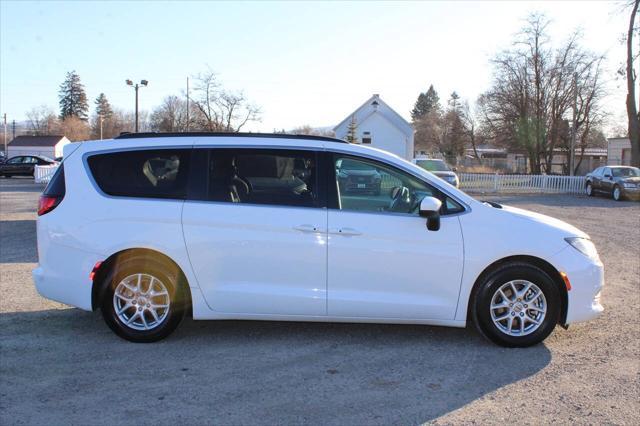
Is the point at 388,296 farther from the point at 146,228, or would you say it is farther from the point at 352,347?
the point at 146,228

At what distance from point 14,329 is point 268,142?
9.98ft

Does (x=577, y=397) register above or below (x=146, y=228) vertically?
below

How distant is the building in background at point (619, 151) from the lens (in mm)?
43312

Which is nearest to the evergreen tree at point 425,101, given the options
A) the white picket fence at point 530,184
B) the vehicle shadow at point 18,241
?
the white picket fence at point 530,184

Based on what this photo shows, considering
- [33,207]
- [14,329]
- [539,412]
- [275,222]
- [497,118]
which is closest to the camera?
[539,412]

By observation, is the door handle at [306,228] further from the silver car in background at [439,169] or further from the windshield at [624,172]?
the windshield at [624,172]

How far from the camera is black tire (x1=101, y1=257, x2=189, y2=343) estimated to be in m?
4.68

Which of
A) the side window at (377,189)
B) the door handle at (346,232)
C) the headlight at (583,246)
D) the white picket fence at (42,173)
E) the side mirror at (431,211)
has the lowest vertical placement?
the headlight at (583,246)

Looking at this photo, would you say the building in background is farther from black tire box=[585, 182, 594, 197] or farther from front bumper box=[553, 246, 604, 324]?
front bumper box=[553, 246, 604, 324]

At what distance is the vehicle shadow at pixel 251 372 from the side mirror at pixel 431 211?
1095mm

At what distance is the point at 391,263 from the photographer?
4590 mm

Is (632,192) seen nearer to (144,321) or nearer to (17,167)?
(144,321)

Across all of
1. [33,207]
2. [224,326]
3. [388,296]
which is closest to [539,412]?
[388,296]

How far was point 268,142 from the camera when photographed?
4895 mm
